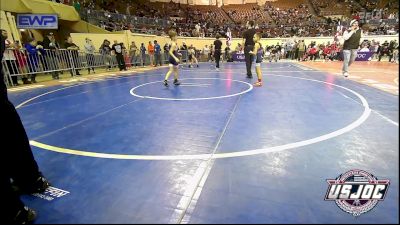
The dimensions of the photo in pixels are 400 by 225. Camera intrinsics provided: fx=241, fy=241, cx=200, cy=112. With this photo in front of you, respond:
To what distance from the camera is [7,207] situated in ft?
5.80

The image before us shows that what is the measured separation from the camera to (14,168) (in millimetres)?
2281

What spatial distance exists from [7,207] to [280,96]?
20.0ft

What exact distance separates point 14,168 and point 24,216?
619 millimetres

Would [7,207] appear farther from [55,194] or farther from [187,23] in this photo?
[187,23]

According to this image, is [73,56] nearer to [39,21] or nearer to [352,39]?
[39,21]

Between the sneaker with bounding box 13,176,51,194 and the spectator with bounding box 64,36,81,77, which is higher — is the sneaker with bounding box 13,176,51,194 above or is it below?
below

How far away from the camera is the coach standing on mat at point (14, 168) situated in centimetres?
178

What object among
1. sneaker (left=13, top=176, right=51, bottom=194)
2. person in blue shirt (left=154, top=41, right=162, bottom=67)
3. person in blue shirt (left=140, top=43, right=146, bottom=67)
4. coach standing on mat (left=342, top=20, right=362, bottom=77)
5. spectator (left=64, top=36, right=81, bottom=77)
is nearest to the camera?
sneaker (left=13, top=176, right=51, bottom=194)

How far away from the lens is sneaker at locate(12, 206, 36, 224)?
5.97 ft

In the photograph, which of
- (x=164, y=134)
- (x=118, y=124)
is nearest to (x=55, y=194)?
(x=164, y=134)

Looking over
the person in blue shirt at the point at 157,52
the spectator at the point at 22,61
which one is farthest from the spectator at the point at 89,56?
the person in blue shirt at the point at 157,52

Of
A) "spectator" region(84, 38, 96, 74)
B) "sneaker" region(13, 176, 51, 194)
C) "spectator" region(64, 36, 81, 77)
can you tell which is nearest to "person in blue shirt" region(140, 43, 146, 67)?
"spectator" region(84, 38, 96, 74)

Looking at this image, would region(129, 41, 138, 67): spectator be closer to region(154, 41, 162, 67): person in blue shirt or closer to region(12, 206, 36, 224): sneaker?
region(154, 41, 162, 67): person in blue shirt

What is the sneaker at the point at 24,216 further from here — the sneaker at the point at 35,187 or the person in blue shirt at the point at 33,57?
the person in blue shirt at the point at 33,57
